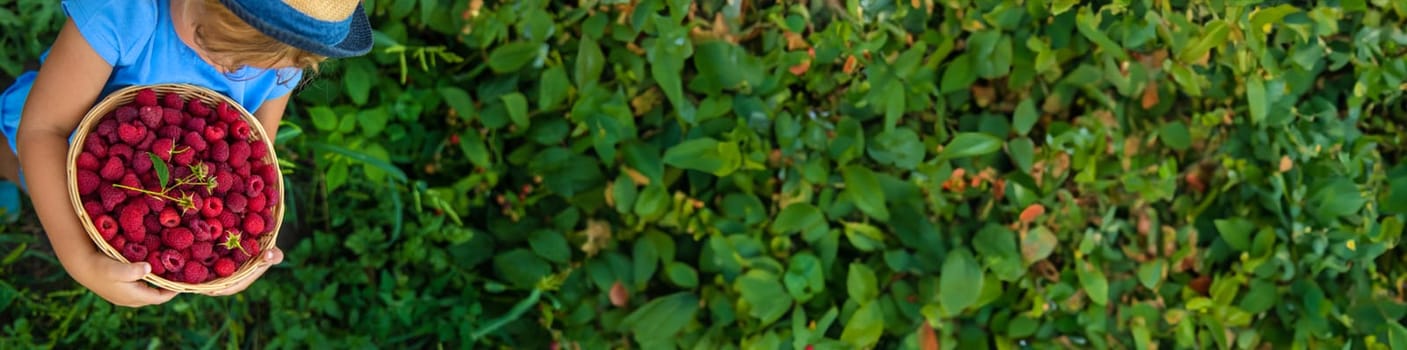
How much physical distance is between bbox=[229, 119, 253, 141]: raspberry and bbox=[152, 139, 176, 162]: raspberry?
6cm

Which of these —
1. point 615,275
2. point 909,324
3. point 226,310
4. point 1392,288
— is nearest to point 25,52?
point 226,310

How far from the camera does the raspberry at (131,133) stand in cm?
99

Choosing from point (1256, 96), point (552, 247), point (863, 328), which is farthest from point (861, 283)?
point (1256, 96)

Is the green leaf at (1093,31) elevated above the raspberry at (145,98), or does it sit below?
below

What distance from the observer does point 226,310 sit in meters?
1.81

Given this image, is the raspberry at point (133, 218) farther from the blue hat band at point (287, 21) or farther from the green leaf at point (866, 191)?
the green leaf at point (866, 191)

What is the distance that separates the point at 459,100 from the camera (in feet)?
5.61

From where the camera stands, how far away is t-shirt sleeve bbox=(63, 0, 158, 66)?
99 centimetres

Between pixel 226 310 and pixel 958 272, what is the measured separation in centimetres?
118

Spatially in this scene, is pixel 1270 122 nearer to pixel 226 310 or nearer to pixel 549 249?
pixel 549 249

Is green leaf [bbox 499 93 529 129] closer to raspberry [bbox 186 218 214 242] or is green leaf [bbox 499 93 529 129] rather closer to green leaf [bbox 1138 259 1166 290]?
raspberry [bbox 186 218 214 242]

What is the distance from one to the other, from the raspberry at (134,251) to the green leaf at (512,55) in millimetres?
736

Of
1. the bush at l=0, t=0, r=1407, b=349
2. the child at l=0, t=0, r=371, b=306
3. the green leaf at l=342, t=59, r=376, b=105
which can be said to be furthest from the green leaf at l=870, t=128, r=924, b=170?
the child at l=0, t=0, r=371, b=306

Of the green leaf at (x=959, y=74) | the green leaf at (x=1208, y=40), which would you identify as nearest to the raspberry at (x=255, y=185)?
the green leaf at (x=959, y=74)
